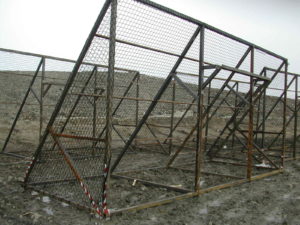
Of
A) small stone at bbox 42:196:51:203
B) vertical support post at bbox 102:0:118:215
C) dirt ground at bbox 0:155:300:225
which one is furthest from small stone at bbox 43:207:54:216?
vertical support post at bbox 102:0:118:215

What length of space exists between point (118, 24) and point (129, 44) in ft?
1.59

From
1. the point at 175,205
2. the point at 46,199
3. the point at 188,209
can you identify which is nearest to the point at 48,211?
the point at 46,199

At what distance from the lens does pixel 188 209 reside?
4.25 meters

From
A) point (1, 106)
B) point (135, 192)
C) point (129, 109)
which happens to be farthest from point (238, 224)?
point (1, 106)

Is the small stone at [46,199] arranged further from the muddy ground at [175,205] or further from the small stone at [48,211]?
the small stone at [48,211]

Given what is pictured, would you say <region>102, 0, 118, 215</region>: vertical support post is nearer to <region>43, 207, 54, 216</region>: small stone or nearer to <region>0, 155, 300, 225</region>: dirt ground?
<region>0, 155, 300, 225</region>: dirt ground

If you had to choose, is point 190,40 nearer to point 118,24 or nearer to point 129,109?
point 118,24

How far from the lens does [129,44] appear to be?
4410mm

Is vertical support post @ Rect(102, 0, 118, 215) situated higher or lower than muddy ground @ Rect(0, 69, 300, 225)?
higher

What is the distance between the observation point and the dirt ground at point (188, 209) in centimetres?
374

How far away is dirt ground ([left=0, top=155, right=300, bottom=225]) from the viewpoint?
3744 mm

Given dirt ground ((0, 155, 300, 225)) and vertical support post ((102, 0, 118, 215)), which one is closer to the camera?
vertical support post ((102, 0, 118, 215))

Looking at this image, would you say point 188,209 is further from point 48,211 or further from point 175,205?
point 48,211

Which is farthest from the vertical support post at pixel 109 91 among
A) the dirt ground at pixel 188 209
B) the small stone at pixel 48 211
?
the small stone at pixel 48 211
